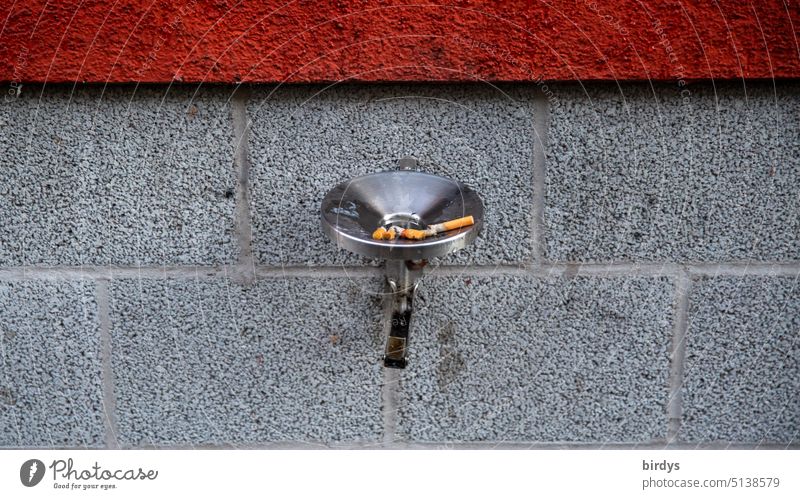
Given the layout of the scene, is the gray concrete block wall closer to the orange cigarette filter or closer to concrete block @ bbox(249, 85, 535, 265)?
concrete block @ bbox(249, 85, 535, 265)

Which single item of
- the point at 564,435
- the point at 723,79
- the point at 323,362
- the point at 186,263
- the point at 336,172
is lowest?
the point at 564,435

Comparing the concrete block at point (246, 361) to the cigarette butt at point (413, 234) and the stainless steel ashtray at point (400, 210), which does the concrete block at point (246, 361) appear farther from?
the cigarette butt at point (413, 234)

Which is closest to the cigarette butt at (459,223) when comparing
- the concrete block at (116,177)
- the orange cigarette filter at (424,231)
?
the orange cigarette filter at (424,231)

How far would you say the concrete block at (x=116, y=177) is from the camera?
0.93m

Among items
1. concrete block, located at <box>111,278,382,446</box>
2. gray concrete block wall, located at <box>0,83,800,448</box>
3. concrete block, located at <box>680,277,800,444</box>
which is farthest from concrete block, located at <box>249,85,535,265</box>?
concrete block, located at <box>680,277,800,444</box>

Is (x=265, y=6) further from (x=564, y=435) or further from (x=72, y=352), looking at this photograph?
(x=564, y=435)

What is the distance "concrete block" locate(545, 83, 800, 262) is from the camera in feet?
3.05

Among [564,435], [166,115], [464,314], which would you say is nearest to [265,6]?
[166,115]

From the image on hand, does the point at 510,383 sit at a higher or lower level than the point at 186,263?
lower

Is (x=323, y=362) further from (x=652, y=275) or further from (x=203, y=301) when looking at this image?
(x=652, y=275)

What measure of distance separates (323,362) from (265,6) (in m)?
0.50

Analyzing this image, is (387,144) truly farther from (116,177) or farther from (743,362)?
(743,362)

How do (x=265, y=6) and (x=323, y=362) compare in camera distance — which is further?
(x=323, y=362)

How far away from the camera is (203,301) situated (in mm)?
1005
